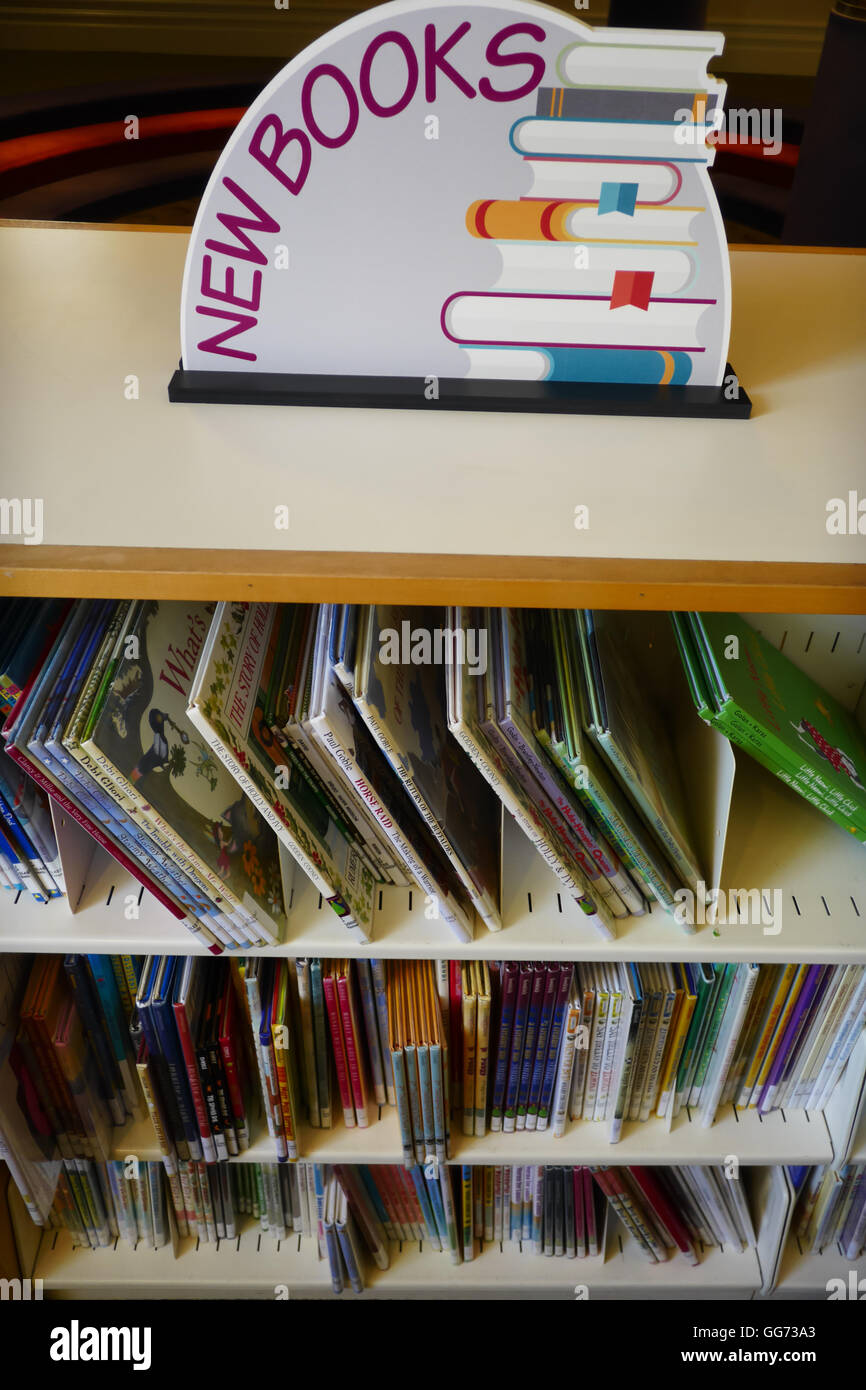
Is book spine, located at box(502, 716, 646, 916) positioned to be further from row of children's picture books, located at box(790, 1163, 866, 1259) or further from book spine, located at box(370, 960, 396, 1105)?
row of children's picture books, located at box(790, 1163, 866, 1259)

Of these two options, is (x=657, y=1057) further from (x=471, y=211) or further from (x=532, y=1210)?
(x=471, y=211)

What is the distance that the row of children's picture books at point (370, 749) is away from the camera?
93 cm

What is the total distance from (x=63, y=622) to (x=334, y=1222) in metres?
0.88

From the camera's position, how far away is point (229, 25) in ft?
15.9

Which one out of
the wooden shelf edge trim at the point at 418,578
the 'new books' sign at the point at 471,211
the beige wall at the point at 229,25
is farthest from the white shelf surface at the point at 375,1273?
the beige wall at the point at 229,25

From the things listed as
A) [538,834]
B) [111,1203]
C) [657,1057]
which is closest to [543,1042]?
[657,1057]

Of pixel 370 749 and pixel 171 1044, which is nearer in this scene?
pixel 370 749

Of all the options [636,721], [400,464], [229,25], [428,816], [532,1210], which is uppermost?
Answer: [229,25]

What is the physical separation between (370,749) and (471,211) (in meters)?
0.49

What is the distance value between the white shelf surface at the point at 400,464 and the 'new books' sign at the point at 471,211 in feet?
0.24

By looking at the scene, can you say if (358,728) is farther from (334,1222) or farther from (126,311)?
(334,1222)

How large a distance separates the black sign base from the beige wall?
469cm

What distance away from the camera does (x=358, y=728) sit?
40.2 inches

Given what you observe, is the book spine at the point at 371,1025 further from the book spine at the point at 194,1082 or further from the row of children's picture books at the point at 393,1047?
the book spine at the point at 194,1082
